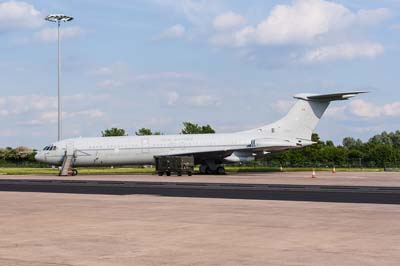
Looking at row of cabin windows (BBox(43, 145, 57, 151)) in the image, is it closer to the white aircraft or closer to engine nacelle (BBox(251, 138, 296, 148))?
the white aircraft

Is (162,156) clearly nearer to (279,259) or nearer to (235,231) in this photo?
(235,231)

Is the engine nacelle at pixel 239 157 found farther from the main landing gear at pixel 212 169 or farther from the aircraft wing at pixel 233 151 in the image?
the main landing gear at pixel 212 169

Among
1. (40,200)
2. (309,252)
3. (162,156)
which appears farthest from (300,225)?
(162,156)

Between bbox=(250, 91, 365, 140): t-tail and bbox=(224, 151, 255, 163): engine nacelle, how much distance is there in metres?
3.85

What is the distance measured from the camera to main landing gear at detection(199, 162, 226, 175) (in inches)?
2347

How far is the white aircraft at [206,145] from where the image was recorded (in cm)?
5725

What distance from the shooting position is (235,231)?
47.9ft

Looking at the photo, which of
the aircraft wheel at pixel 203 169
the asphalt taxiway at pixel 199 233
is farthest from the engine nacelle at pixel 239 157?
the asphalt taxiway at pixel 199 233

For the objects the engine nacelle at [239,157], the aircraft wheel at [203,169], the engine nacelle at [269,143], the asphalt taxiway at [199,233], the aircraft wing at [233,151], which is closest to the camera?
the asphalt taxiway at [199,233]

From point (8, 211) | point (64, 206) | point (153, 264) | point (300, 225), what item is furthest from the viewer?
point (64, 206)

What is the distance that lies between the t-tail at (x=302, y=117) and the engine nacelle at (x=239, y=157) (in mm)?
3854

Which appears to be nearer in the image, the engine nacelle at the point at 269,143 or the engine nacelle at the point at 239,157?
the engine nacelle at the point at 269,143

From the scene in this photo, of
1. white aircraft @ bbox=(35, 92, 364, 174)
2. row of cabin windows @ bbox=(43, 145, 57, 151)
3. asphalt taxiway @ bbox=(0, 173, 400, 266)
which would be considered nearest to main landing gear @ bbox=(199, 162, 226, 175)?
white aircraft @ bbox=(35, 92, 364, 174)

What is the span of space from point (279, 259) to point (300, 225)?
16.5 feet
